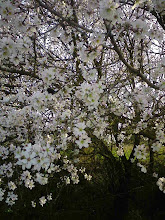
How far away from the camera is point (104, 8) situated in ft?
5.26

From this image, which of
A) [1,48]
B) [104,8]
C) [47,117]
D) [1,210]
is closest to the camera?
[104,8]

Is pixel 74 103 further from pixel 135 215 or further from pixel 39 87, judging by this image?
pixel 135 215

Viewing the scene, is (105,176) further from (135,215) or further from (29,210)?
(29,210)

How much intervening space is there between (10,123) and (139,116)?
2112 millimetres

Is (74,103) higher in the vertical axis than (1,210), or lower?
higher

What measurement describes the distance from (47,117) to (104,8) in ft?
7.58

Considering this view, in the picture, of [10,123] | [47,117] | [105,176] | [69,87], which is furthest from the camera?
[105,176]

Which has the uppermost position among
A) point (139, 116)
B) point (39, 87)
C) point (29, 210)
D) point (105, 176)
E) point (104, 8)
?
point (39, 87)

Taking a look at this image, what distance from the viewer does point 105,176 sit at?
197 inches

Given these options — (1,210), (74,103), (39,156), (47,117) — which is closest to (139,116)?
(74,103)

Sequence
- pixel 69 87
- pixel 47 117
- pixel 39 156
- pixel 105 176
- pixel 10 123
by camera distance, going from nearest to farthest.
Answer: pixel 39 156
pixel 69 87
pixel 10 123
pixel 47 117
pixel 105 176

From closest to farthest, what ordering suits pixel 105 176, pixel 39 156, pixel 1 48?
pixel 39 156
pixel 1 48
pixel 105 176

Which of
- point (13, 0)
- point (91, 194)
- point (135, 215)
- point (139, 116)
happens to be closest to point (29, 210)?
point (91, 194)

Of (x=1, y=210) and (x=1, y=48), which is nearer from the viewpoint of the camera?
(x=1, y=48)
